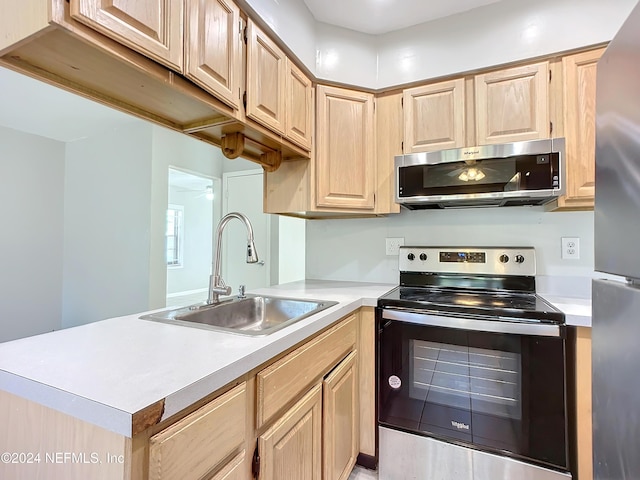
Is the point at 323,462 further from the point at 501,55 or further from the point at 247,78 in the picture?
the point at 501,55

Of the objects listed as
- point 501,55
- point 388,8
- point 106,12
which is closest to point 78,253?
point 106,12

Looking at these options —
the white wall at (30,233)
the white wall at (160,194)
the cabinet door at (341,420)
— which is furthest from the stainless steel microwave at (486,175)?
the white wall at (30,233)

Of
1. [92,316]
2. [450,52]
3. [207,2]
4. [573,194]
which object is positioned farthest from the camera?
[92,316]

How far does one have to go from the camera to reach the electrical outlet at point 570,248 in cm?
176

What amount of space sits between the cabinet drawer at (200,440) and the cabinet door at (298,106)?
1.26 meters

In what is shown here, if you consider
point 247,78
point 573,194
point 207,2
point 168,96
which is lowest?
point 573,194

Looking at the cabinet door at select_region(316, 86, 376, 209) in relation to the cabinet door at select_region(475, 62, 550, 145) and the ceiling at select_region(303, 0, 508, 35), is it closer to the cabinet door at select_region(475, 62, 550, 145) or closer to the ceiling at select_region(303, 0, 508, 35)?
the ceiling at select_region(303, 0, 508, 35)

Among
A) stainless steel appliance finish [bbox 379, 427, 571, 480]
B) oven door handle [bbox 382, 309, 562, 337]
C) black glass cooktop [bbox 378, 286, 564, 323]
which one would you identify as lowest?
stainless steel appliance finish [bbox 379, 427, 571, 480]

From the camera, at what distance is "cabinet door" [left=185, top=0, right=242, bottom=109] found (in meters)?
1.04

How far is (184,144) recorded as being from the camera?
364 cm

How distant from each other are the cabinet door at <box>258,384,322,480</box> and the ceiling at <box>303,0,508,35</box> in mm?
1920

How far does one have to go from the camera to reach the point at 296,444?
1.05 metres

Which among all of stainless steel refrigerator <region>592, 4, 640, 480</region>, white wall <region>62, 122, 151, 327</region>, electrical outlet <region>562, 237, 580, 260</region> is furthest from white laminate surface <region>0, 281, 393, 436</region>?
white wall <region>62, 122, 151, 327</region>

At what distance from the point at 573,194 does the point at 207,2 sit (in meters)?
1.80
